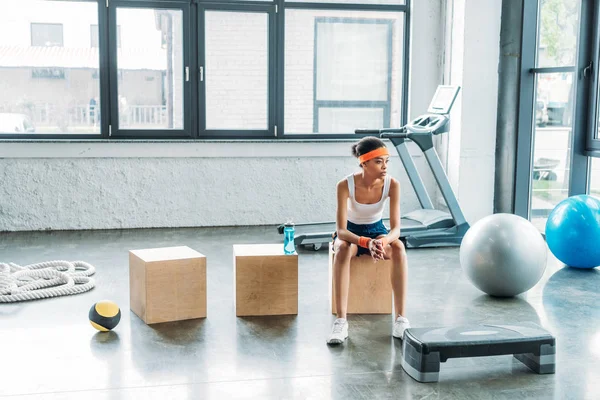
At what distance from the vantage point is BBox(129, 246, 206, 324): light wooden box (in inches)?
158

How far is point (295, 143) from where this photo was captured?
7.34m

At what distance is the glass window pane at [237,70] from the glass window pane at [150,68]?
307mm

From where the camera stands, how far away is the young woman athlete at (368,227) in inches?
154

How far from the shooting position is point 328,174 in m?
7.47

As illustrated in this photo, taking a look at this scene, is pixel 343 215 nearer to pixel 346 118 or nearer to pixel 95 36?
pixel 346 118

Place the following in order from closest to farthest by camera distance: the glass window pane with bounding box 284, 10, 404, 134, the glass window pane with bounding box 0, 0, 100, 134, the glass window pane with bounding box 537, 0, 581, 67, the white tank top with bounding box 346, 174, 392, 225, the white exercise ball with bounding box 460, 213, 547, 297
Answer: the white tank top with bounding box 346, 174, 392, 225 → the white exercise ball with bounding box 460, 213, 547, 297 → the glass window pane with bounding box 537, 0, 581, 67 → the glass window pane with bounding box 0, 0, 100, 134 → the glass window pane with bounding box 284, 10, 404, 134

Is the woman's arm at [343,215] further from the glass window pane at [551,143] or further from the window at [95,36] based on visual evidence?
the window at [95,36]

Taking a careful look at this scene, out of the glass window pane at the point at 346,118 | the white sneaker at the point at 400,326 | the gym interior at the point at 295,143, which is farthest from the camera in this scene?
the glass window pane at the point at 346,118

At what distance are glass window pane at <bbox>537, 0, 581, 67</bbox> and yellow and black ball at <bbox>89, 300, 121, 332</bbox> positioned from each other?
14.6 ft

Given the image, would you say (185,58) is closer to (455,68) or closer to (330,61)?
(330,61)

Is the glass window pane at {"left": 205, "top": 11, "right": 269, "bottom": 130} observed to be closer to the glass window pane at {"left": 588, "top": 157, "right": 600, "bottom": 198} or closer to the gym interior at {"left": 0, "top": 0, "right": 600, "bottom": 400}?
the gym interior at {"left": 0, "top": 0, "right": 600, "bottom": 400}

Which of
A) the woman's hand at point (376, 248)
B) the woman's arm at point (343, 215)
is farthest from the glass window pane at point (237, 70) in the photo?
the woman's hand at point (376, 248)

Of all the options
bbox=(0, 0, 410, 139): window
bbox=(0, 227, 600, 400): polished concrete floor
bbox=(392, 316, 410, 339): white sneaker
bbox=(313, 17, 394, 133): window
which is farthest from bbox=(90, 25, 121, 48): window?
bbox=(392, 316, 410, 339): white sneaker

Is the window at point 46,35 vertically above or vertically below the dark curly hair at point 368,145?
above
